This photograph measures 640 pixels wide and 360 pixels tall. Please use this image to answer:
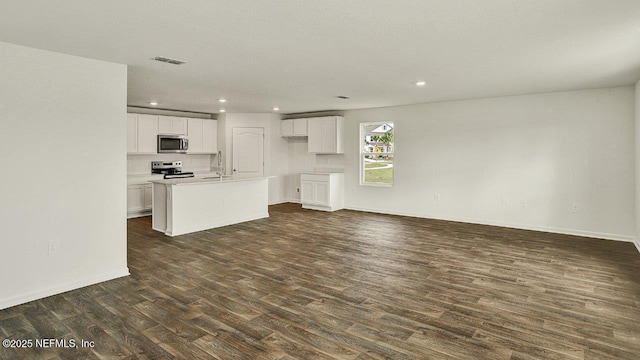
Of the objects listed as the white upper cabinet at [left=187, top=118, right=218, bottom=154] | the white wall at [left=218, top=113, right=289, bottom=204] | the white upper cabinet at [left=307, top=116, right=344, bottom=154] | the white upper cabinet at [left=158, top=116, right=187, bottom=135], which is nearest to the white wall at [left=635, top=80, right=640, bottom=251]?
the white upper cabinet at [left=307, top=116, right=344, bottom=154]

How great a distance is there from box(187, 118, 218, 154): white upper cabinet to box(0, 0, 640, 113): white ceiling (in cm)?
326

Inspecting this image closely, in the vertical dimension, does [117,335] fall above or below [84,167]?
below

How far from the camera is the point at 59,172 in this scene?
11.5 ft

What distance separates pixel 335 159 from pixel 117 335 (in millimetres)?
6755

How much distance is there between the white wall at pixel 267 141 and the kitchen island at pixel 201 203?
213 centimetres

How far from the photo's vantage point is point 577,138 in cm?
579

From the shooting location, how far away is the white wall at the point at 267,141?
9.13 meters

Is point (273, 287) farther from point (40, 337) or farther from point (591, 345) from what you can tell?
point (591, 345)

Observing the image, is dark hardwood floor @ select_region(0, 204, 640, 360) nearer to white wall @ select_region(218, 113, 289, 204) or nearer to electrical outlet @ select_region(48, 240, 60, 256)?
electrical outlet @ select_region(48, 240, 60, 256)

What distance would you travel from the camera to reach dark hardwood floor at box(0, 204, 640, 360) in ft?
8.09

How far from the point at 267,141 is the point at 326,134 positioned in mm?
1666

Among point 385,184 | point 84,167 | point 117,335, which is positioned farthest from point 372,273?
point 385,184

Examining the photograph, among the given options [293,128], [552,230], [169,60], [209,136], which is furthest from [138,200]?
[552,230]

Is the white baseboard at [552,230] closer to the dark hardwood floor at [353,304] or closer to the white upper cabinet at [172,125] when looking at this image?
the dark hardwood floor at [353,304]
